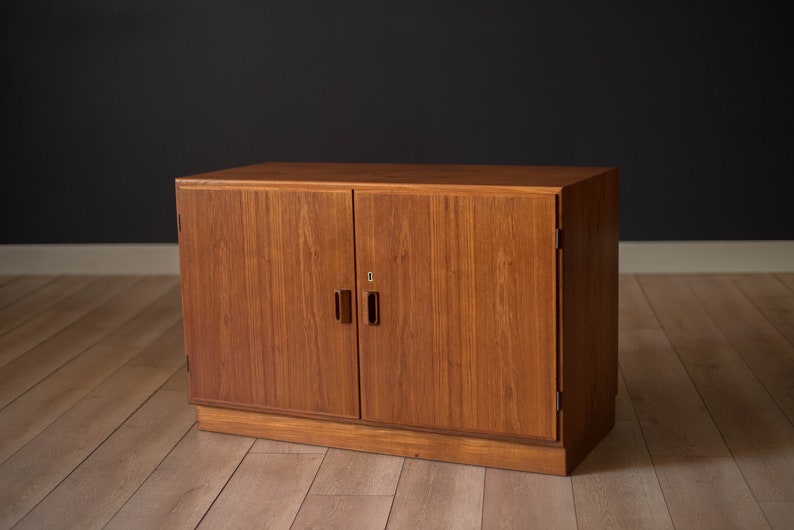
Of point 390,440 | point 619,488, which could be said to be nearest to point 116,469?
point 390,440

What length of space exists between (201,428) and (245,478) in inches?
15.2

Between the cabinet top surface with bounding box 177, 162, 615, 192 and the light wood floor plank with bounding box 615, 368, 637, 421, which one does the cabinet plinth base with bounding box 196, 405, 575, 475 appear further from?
the cabinet top surface with bounding box 177, 162, 615, 192

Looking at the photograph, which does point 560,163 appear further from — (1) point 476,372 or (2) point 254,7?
(1) point 476,372

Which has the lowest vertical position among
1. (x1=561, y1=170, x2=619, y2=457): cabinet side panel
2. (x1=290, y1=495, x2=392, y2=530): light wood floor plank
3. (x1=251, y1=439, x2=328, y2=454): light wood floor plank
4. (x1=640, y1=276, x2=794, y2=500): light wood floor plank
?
(x1=290, y1=495, x2=392, y2=530): light wood floor plank

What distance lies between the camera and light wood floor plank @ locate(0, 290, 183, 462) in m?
2.85

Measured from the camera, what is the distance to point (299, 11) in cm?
469

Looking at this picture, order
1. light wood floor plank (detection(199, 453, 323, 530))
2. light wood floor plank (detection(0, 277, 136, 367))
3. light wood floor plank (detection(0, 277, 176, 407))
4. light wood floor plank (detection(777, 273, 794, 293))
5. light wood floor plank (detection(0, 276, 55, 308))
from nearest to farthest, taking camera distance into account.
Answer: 1. light wood floor plank (detection(199, 453, 323, 530))
2. light wood floor plank (detection(0, 277, 176, 407))
3. light wood floor plank (detection(0, 277, 136, 367))
4. light wood floor plank (detection(777, 273, 794, 293))
5. light wood floor plank (detection(0, 276, 55, 308))

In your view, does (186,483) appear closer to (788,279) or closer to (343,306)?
(343,306)

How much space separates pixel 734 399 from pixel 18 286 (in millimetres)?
3287

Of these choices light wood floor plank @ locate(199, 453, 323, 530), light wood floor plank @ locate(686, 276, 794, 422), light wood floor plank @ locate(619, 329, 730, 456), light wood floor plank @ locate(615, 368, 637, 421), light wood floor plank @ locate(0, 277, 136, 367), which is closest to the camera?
light wood floor plank @ locate(199, 453, 323, 530)

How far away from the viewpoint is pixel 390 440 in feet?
8.44

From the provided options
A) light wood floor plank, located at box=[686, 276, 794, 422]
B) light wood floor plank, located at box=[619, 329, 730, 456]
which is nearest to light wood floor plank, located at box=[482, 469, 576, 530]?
light wood floor plank, located at box=[619, 329, 730, 456]

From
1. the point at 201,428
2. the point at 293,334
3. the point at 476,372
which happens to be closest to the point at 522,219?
the point at 476,372

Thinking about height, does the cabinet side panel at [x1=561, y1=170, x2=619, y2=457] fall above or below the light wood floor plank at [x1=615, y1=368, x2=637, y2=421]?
above
